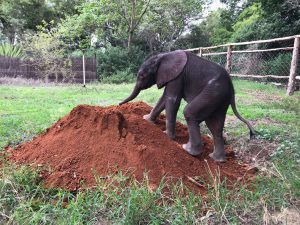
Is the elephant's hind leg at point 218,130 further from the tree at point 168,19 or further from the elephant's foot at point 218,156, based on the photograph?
the tree at point 168,19

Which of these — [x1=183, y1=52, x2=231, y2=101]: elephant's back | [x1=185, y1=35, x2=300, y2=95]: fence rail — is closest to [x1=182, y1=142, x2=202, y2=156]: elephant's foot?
[x1=183, y1=52, x2=231, y2=101]: elephant's back

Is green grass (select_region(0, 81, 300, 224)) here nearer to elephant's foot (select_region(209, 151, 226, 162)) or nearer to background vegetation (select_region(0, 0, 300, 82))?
elephant's foot (select_region(209, 151, 226, 162))

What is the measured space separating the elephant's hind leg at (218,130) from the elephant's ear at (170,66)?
660mm

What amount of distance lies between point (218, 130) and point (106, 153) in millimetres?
1381

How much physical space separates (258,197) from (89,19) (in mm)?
19115

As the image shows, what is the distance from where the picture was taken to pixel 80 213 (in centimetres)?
255

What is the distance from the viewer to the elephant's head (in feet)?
13.2

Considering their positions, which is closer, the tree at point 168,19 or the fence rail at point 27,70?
the fence rail at point 27,70

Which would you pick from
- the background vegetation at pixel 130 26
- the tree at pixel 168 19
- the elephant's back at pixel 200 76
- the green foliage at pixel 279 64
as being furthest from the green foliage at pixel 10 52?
the elephant's back at pixel 200 76

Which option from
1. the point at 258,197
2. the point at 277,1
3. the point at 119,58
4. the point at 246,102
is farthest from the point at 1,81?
the point at 258,197

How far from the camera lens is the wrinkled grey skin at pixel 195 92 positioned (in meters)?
3.80

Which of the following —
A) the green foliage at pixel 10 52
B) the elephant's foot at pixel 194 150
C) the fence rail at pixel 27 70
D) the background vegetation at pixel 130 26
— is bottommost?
the elephant's foot at pixel 194 150

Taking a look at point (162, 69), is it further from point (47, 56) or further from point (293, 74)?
point (47, 56)

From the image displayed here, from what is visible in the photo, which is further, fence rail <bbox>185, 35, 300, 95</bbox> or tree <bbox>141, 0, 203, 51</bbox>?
tree <bbox>141, 0, 203, 51</bbox>
